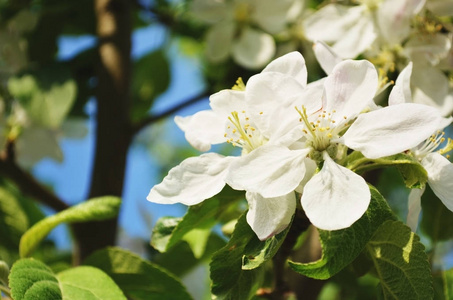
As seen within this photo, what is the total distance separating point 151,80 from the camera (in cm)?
185

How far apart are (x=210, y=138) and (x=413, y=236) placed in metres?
0.26

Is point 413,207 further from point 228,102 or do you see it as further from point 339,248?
point 228,102

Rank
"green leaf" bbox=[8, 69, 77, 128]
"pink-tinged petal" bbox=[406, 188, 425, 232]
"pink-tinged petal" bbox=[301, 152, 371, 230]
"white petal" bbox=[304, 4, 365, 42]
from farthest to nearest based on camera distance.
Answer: "green leaf" bbox=[8, 69, 77, 128]
"white petal" bbox=[304, 4, 365, 42]
"pink-tinged petal" bbox=[406, 188, 425, 232]
"pink-tinged petal" bbox=[301, 152, 371, 230]

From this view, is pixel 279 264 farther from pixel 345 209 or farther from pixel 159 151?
pixel 159 151

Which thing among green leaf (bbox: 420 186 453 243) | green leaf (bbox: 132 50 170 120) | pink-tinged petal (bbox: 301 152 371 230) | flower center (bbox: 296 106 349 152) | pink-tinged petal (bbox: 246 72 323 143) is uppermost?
pink-tinged petal (bbox: 246 72 323 143)

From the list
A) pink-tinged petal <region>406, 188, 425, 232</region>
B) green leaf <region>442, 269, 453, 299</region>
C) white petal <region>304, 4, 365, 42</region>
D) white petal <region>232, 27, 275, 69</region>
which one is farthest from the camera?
white petal <region>232, 27, 275, 69</region>

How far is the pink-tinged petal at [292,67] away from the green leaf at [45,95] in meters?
0.63

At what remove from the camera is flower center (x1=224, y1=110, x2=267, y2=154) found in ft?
2.37

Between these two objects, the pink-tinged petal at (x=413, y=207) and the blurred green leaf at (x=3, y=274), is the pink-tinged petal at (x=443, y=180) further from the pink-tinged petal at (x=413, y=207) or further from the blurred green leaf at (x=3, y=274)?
the blurred green leaf at (x=3, y=274)

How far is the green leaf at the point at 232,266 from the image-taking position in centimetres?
68

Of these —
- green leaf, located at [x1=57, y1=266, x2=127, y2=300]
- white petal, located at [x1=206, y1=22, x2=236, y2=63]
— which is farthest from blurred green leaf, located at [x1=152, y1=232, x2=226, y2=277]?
white petal, located at [x1=206, y1=22, x2=236, y2=63]

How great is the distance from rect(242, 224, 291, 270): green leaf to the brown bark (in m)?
0.69

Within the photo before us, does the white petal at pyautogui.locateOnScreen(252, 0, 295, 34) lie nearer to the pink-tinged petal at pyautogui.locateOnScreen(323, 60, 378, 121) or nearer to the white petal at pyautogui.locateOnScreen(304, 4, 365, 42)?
the white petal at pyautogui.locateOnScreen(304, 4, 365, 42)

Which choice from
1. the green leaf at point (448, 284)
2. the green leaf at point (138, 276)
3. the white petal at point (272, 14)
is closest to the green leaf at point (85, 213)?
the green leaf at point (138, 276)
